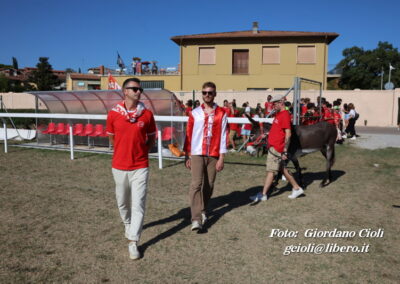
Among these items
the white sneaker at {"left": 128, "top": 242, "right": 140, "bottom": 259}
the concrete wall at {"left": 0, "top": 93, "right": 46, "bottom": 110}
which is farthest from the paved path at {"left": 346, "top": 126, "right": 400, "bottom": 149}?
the concrete wall at {"left": 0, "top": 93, "right": 46, "bottom": 110}

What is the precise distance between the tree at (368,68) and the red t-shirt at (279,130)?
61.3m

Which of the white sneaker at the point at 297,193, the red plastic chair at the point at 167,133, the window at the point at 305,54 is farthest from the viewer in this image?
the window at the point at 305,54

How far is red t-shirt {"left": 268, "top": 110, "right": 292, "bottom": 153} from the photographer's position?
221 inches

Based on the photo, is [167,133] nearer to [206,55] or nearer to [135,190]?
[135,190]

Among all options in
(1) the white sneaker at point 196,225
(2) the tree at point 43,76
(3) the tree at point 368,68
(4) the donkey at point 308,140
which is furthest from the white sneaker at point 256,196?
(2) the tree at point 43,76

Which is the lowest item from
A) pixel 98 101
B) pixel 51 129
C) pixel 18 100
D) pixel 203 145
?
pixel 51 129

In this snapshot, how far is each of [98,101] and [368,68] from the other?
6131 cm

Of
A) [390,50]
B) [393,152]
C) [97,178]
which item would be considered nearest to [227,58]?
[393,152]

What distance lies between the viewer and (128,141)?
3.85 metres

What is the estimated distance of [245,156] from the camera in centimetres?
1056

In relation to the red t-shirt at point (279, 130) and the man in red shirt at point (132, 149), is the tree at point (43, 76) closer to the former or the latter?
the red t-shirt at point (279, 130)

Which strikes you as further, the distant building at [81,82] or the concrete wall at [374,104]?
the distant building at [81,82]

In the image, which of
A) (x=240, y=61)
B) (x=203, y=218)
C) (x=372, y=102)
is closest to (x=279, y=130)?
(x=203, y=218)

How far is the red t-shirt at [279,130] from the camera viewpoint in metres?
5.60
